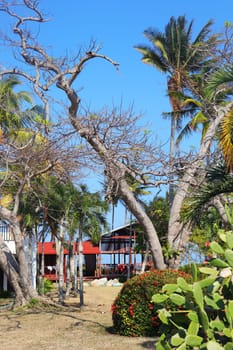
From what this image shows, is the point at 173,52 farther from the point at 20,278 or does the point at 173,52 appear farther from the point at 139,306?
the point at 139,306

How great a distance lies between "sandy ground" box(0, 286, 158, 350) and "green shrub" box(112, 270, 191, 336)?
26 cm

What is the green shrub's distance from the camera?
11453mm

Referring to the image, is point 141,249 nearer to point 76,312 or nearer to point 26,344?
point 76,312

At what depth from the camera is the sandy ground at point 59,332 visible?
34.7 feet

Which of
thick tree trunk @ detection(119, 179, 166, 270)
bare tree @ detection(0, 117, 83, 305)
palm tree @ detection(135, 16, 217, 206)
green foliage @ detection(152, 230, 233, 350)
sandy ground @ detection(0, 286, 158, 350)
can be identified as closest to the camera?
green foliage @ detection(152, 230, 233, 350)

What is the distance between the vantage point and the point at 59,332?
12.5m

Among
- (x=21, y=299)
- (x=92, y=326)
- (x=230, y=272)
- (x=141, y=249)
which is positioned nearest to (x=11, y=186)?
(x=21, y=299)

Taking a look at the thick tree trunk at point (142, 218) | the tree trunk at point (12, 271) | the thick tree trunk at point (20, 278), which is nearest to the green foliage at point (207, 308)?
the thick tree trunk at point (142, 218)

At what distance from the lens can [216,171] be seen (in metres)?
11.0

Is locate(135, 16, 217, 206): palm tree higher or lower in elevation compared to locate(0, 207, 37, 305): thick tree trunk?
higher

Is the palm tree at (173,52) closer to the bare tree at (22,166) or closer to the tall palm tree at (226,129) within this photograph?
the bare tree at (22,166)

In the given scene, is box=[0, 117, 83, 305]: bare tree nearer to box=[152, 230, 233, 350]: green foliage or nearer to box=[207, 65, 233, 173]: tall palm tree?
box=[207, 65, 233, 173]: tall palm tree

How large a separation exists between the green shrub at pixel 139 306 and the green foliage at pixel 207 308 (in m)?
6.06

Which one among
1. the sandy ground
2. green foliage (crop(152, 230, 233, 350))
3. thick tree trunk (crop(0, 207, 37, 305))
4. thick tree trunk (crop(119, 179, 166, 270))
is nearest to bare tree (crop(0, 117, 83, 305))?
thick tree trunk (crop(0, 207, 37, 305))
